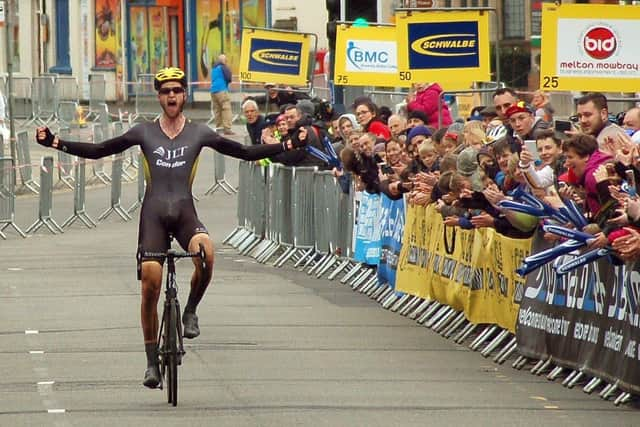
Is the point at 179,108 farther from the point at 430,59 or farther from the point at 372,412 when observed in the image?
the point at 430,59

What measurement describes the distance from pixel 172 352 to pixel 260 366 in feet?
6.46

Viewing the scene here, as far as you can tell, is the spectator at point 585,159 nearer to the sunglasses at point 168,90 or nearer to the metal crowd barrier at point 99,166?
the sunglasses at point 168,90

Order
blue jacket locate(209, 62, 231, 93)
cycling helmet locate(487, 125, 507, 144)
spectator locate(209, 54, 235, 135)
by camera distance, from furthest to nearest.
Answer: blue jacket locate(209, 62, 231, 93), spectator locate(209, 54, 235, 135), cycling helmet locate(487, 125, 507, 144)

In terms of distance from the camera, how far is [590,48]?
16.9 metres

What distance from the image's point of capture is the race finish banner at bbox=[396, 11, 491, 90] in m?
21.1

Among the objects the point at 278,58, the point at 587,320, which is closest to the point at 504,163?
the point at 587,320

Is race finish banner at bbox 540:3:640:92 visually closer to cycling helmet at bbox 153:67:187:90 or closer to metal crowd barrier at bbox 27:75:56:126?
cycling helmet at bbox 153:67:187:90

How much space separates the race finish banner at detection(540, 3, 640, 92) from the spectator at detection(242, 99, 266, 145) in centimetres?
882

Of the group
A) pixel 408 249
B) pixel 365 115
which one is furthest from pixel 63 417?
pixel 365 115

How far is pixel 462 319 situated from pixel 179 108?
400cm

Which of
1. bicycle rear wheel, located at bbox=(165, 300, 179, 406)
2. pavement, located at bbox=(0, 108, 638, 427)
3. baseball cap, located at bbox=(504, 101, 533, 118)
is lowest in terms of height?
pavement, located at bbox=(0, 108, 638, 427)

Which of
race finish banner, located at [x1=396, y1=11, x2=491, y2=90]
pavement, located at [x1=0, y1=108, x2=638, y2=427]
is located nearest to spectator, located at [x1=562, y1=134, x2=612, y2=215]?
pavement, located at [x1=0, y1=108, x2=638, y2=427]

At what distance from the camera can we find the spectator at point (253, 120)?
83.7 ft

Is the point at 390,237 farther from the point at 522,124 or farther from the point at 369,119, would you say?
the point at 522,124
